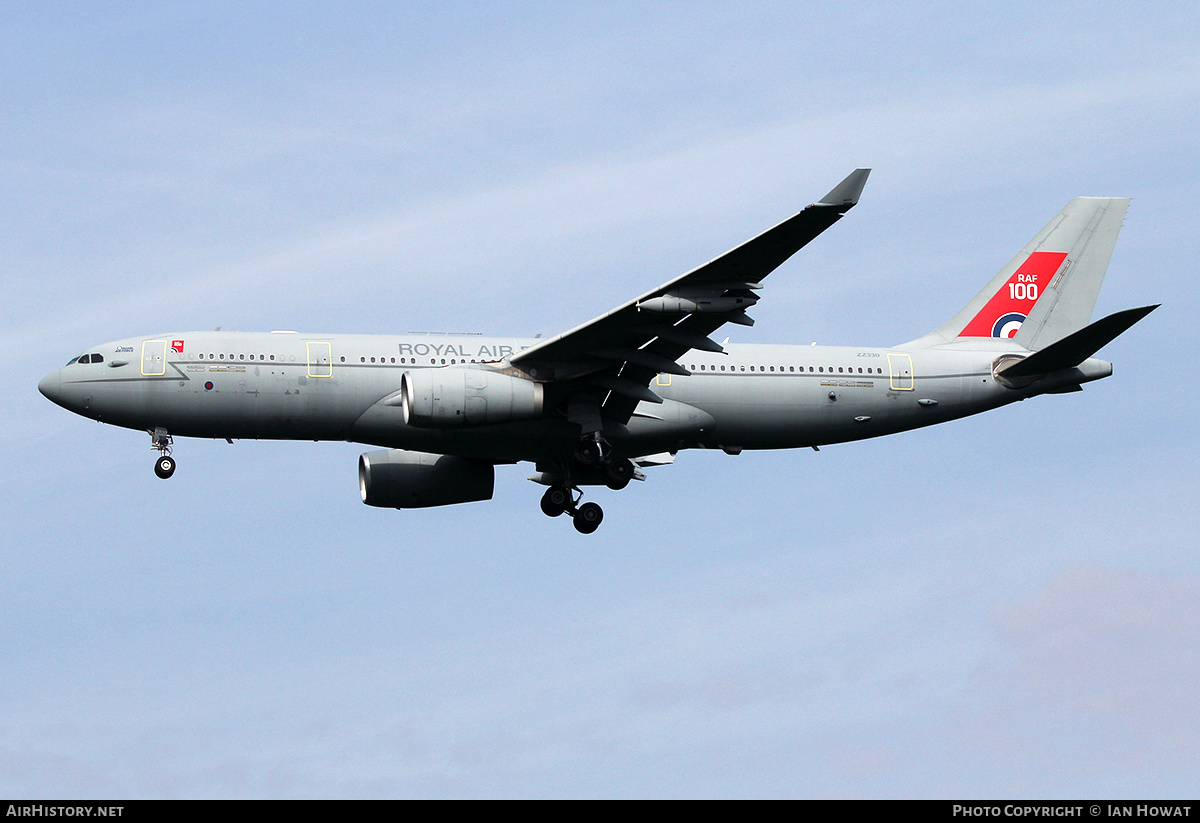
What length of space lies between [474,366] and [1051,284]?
18786 mm

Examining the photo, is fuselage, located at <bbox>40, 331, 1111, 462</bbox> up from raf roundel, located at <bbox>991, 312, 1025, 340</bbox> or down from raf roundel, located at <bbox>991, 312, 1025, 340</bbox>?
down

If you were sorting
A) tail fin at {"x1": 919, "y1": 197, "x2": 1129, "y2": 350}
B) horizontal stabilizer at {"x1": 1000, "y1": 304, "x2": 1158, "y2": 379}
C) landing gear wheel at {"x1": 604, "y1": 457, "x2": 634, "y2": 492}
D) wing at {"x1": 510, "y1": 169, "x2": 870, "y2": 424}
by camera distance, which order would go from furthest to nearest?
tail fin at {"x1": 919, "y1": 197, "x2": 1129, "y2": 350}, landing gear wheel at {"x1": 604, "y1": 457, "x2": 634, "y2": 492}, horizontal stabilizer at {"x1": 1000, "y1": 304, "x2": 1158, "y2": 379}, wing at {"x1": 510, "y1": 169, "x2": 870, "y2": 424}

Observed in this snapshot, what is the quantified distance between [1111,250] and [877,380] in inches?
396

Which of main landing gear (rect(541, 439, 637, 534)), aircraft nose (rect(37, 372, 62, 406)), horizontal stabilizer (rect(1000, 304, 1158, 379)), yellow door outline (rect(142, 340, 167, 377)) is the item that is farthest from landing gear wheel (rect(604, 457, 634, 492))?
aircraft nose (rect(37, 372, 62, 406))

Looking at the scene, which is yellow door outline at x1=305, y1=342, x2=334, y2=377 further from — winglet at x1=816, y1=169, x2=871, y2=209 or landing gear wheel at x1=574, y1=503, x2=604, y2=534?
winglet at x1=816, y1=169, x2=871, y2=209

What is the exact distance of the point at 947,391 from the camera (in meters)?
44.3

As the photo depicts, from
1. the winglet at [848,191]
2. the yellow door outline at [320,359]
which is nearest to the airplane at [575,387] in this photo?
the yellow door outline at [320,359]

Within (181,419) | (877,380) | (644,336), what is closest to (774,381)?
(877,380)

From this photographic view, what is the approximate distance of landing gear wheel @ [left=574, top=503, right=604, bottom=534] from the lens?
1714 inches

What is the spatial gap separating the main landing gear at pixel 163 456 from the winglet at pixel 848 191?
60.1 feet

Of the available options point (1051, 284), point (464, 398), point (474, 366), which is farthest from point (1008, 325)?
point (464, 398)

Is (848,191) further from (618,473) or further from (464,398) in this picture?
(618,473)
